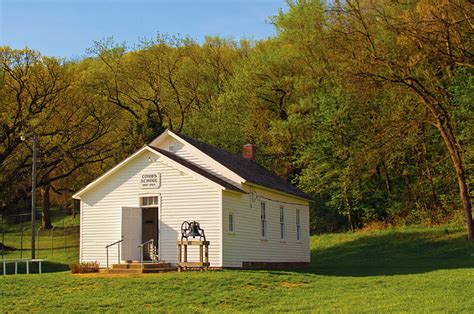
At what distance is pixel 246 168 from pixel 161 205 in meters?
5.75

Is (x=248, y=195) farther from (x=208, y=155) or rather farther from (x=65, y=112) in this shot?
(x=65, y=112)

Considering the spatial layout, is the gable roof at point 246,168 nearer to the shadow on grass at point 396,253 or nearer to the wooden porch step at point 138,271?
the shadow on grass at point 396,253

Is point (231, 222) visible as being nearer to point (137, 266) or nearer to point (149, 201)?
point (149, 201)

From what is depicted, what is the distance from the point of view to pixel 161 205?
1003 inches

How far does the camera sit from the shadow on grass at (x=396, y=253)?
2794 cm

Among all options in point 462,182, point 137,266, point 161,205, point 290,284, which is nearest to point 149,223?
point 161,205

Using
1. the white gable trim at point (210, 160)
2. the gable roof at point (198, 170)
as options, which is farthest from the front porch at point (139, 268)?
the white gable trim at point (210, 160)

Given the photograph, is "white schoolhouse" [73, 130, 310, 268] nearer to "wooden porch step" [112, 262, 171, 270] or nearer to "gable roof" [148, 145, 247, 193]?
"gable roof" [148, 145, 247, 193]

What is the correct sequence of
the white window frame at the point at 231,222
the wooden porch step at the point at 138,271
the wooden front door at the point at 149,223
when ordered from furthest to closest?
the wooden front door at the point at 149,223 < the white window frame at the point at 231,222 < the wooden porch step at the point at 138,271

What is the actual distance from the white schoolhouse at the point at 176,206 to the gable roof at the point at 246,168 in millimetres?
110

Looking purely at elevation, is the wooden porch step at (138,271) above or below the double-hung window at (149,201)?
below

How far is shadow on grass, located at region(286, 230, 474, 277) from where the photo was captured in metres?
27.9

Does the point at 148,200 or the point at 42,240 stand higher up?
the point at 148,200

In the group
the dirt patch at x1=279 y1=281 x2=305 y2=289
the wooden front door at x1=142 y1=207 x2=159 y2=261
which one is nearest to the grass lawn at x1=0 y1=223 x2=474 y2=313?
the dirt patch at x1=279 y1=281 x2=305 y2=289
